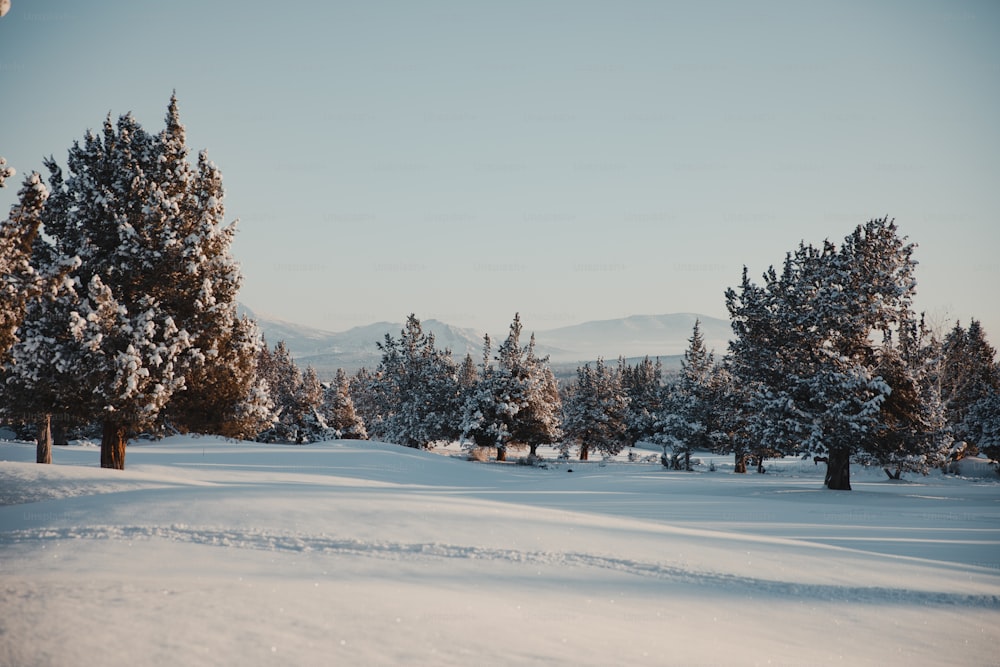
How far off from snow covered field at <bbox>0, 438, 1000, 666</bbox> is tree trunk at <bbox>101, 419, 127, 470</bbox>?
4.61m

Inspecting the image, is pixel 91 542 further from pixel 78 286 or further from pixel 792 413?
pixel 792 413

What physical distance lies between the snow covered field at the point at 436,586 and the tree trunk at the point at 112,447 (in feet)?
15.1

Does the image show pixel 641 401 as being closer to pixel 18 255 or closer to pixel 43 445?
pixel 43 445

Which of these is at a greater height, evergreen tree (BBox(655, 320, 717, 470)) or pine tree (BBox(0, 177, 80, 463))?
pine tree (BBox(0, 177, 80, 463))

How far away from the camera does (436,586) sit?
305 inches

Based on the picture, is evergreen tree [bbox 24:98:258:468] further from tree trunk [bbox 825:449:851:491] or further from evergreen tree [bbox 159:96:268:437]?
tree trunk [bbox 825:449:851:491]

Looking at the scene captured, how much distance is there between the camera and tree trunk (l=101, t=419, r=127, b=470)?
21.1 m

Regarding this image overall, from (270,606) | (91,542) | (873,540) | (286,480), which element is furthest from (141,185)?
(873,540)

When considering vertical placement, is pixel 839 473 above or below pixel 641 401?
below

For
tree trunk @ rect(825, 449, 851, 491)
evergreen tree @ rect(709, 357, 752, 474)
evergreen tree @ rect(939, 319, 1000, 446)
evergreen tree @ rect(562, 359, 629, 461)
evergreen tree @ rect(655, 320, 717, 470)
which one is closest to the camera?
tree trunk @ rect(825, 449, 851, 491)

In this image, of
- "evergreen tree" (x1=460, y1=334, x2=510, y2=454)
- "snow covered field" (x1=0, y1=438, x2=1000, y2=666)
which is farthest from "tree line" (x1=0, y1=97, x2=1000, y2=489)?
"evergreen tree" (x1=460, y1=334, x2=510, y2=454)

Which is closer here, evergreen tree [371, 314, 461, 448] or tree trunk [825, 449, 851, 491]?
tree trunk [825, 449, 851, 491]

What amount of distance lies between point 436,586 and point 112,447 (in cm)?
1830

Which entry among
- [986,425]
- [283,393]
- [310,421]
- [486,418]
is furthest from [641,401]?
[310,421]
